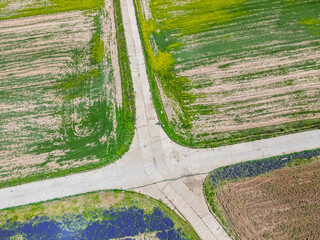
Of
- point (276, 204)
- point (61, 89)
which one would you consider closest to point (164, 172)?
point (276, 204)

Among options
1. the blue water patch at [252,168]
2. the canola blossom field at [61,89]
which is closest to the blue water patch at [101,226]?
the canola blossom field at [61,89]

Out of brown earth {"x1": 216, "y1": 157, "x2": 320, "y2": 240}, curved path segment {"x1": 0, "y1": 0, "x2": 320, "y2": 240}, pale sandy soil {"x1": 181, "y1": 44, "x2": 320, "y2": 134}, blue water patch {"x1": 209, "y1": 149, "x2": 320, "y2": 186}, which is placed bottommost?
brown earth {"x1": 216, "y1": 157, "x2": 320, "y2": 240}

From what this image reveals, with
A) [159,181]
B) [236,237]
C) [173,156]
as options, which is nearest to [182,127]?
[173,156]

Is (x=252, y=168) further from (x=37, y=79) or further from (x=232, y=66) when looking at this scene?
(x=37, y=79)

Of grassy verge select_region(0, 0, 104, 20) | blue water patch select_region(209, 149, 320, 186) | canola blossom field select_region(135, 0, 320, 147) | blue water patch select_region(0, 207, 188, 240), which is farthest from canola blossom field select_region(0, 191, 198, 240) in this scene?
grassy verge select_region(0, 0, 104, 20)

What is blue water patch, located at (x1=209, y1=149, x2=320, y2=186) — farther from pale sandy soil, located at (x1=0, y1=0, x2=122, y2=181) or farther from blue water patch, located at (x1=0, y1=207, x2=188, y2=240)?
pale sandy soil, located at (x1=0, y1=0, x2=122, y2=181)

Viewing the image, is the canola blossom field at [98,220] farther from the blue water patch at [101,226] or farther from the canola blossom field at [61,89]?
the canola blossom field at [61,89]
